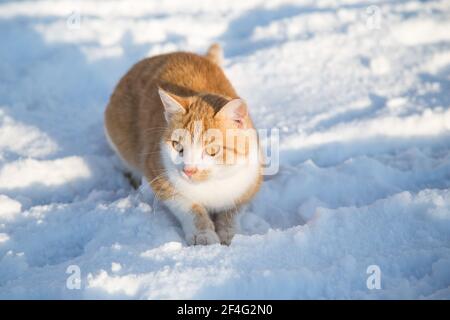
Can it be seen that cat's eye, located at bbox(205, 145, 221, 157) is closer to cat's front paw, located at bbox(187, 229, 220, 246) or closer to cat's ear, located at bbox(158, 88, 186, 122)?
cat's ear, located at bbox(158, 88, 186, 122)

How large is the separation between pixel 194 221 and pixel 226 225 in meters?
0.16

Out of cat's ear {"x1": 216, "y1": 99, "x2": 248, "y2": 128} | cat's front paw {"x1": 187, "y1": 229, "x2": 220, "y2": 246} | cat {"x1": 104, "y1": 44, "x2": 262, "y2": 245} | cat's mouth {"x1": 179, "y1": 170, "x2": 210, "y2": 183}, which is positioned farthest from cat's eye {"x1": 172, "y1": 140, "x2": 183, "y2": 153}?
cat's front paw {"x1": 187, "y1": 229, "x2": 220, "y2": 246}

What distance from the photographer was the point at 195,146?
6.74ft

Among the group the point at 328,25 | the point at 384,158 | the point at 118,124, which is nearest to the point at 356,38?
the point at 328,25

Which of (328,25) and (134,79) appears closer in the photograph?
(134,79)

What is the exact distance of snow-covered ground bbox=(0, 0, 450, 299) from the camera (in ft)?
6.07

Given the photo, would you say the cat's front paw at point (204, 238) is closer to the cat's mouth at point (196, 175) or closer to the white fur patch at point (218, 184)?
the white fur patch at point (218, 184)

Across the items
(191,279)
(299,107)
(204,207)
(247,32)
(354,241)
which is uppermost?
(247,32)

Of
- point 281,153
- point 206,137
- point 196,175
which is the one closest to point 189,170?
point 196,175

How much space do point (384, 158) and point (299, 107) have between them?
75 centimetres

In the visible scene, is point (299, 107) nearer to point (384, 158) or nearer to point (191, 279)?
point (384, 158)

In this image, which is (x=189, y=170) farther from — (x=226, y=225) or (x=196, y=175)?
(x=226, y=225)

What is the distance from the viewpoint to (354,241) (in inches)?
79.9

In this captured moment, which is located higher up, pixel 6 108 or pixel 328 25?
pixel 328 25
